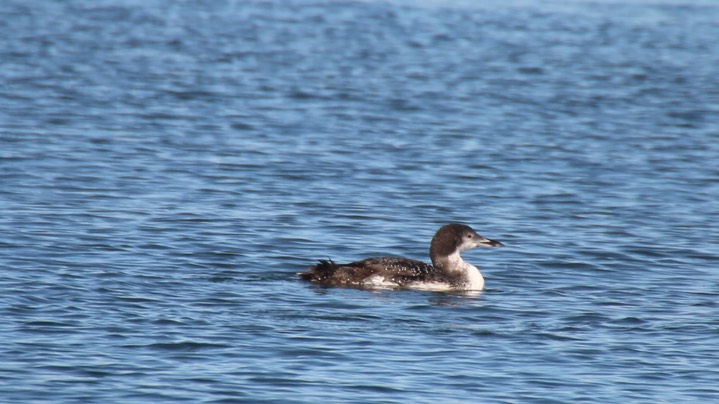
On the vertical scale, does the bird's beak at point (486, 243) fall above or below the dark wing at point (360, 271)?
above

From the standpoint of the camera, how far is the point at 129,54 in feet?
114

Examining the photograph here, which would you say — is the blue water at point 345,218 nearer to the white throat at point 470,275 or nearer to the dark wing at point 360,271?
the dark wing at point 360,271

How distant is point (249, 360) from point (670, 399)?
3142 millimetres

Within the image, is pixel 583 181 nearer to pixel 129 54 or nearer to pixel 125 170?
pixel 125 170

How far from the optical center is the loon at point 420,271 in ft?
42.4

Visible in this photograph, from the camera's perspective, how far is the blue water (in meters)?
10.1

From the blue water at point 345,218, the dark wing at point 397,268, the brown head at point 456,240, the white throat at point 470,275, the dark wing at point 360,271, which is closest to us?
the blue water at point 345,218

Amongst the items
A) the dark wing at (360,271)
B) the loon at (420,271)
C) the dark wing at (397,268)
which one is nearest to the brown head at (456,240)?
the loon at (420,271)

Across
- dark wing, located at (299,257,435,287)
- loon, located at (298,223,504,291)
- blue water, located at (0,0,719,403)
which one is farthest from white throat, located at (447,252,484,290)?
dark wing, located at (299,257,435,287)

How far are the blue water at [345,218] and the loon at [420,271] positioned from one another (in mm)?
167

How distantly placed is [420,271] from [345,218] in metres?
3.42

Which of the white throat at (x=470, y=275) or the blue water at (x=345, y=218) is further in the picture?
the white throat at (x=470, y=275)

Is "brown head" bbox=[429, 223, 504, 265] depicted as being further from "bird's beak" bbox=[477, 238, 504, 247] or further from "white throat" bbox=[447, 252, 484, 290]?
"white throat" bbox=[447, 252, 484, 290]

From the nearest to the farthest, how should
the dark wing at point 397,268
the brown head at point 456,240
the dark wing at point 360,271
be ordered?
the dark wing at point 360,271 → the dark wing at point 397,268 → the brown head at point 456,240
